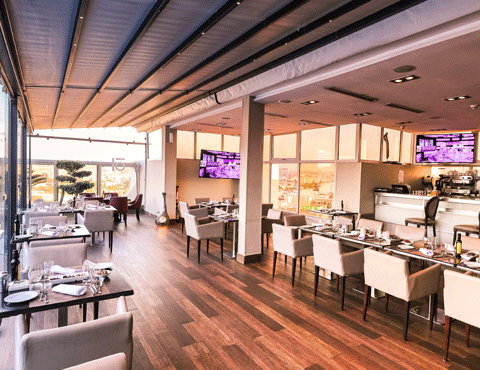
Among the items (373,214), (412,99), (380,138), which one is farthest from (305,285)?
(380,138)

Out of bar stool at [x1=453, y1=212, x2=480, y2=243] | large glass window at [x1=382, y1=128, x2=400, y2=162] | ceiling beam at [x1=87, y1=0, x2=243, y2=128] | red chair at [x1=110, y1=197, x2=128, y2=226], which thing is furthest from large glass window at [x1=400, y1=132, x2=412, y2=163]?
red chair at [x1=110, y1=197, x2=128, y2=226]

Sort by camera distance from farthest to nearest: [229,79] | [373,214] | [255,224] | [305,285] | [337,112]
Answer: [373,214] → [337,112] → [255,224] → [229,79] → [305,285]

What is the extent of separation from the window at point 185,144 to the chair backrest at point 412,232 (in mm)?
7384

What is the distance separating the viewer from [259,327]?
3.53 metres

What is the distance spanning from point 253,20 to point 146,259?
4596 mm

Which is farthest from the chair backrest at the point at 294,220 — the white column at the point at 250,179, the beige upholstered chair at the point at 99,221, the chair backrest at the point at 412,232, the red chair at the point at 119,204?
the red chair at the point at 119,204

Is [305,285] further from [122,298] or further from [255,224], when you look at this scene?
[122,298]

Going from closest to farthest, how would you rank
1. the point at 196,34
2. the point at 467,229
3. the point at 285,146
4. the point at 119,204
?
1. the point at 196,34
2. the point at 467,229
3. the point at 119,204
4. the point at 285,146

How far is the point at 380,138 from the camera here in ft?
28.4

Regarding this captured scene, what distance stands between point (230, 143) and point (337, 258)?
8083mm

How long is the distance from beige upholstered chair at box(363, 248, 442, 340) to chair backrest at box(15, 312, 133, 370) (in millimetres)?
2768

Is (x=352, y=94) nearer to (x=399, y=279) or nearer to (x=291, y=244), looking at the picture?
(x=291, y=244)

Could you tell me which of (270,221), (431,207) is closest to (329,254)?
(270,221)

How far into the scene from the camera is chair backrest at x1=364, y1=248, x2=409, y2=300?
3338 millimetres
